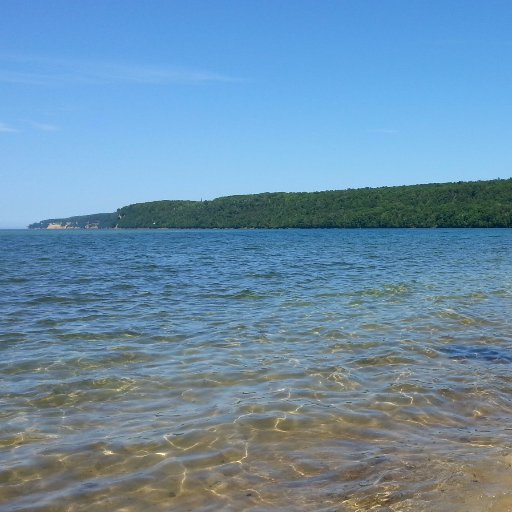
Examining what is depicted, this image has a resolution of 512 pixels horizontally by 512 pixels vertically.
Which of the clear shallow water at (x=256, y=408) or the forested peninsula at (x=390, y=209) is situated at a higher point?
→ the forested peninsula at (x=390, y=209)

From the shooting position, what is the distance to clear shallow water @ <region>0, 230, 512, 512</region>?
4.95m

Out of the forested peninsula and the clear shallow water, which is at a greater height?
the forested peninsula

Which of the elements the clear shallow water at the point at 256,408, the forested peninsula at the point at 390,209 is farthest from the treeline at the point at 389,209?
the clear shallow water at the point at 256,408

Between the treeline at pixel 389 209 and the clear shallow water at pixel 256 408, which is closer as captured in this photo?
the clear shallow water at pixel 256 408

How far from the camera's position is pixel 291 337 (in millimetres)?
11469

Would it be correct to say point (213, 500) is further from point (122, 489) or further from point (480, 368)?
point (480, 368)

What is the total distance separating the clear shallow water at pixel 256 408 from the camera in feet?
16.2

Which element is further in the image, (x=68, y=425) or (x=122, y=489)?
(x=68, y=425)

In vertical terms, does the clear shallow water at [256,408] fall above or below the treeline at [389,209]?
below

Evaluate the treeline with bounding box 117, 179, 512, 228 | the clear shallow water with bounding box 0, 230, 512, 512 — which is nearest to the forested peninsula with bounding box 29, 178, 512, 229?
the treeline with bounding box 117, 179, 512, 228

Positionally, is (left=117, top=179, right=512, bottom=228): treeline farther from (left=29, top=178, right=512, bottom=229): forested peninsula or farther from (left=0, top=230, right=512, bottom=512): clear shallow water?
(left=0, top=230, right=512, bottom=512): clear shallow water

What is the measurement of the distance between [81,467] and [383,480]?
290 centimetres

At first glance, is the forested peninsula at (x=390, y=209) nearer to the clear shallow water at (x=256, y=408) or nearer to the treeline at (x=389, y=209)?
the treeline at (x=389, y=209)

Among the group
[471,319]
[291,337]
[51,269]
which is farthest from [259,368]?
[51,269]
